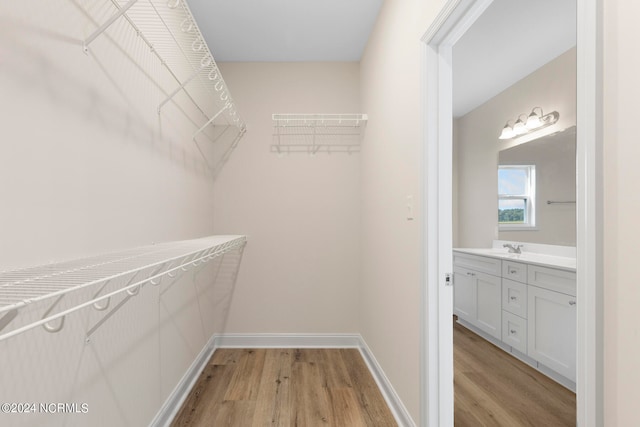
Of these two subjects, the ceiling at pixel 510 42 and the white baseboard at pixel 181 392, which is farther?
the ceiling at pixel 510 42

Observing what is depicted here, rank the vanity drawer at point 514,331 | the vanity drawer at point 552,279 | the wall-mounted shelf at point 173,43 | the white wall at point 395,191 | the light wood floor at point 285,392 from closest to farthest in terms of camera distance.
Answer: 1. the wall-mounted shelf at point 173,43
2. the white wall at point 395,191
3. the light wood floor at point 285,392
4. the vanity drawer at point 552,279
5. the vanity drawer at point 514,331

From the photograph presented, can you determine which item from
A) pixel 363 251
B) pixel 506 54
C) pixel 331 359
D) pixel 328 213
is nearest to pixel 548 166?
pixel 506 54

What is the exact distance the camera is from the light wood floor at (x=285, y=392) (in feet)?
5.69

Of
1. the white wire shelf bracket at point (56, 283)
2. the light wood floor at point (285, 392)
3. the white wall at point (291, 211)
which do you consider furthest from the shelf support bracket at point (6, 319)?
the white wall at point (291, 211)

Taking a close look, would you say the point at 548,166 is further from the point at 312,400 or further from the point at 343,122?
the point at 312,400

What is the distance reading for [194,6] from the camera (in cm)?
206

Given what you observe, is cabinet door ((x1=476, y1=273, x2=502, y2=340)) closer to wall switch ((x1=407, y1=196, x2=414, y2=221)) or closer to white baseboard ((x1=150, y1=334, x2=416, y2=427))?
white baseboard ((x1=150, y1=334, x2=416, y2=427))

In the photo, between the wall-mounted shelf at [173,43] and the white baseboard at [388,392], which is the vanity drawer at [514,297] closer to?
the white baseboard at [388,392]

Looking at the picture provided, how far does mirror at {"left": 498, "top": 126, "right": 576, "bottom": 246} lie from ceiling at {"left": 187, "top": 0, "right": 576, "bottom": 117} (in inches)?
28.4

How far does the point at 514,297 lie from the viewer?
8.29 feet

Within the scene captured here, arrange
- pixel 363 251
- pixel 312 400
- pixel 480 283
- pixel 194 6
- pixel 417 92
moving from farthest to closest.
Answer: pixel 480 283, pixel 363 251, pixel 194 6, pixel 312 400, pixel 417 92

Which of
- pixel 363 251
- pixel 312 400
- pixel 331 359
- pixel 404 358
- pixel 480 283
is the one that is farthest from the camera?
pixel 480 283

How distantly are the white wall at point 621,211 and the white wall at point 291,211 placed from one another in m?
2.15

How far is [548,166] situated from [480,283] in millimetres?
1201
